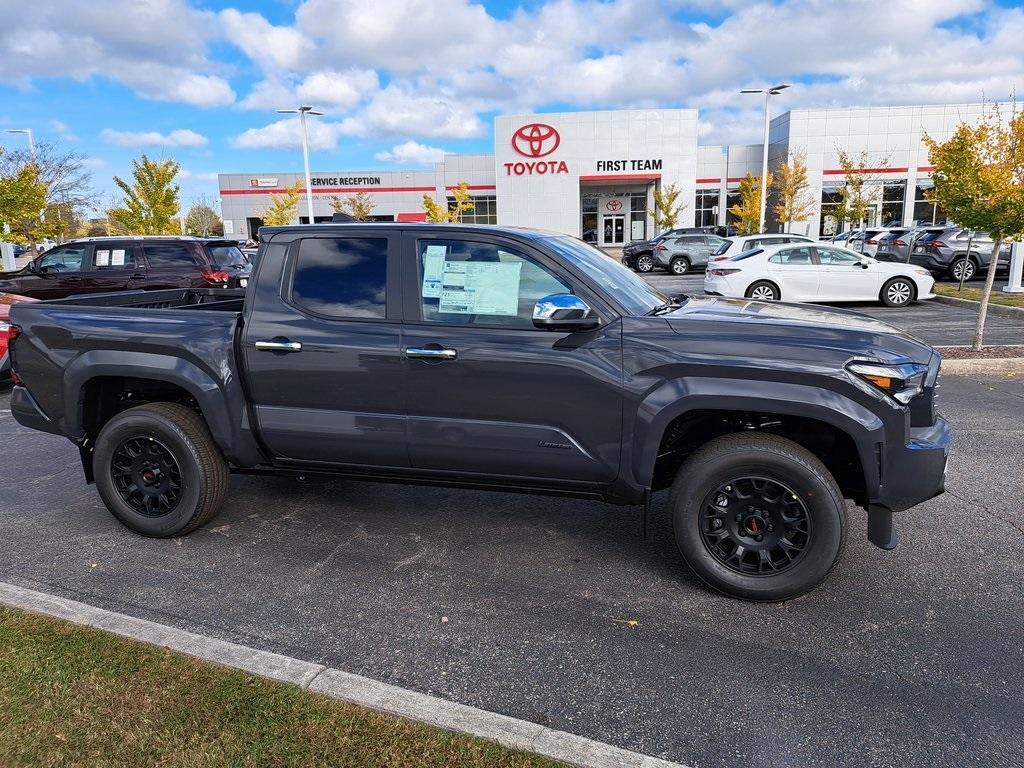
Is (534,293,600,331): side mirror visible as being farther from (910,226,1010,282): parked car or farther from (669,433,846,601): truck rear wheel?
(910,226,1010,282): parked car

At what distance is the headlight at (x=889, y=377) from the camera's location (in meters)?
3.29

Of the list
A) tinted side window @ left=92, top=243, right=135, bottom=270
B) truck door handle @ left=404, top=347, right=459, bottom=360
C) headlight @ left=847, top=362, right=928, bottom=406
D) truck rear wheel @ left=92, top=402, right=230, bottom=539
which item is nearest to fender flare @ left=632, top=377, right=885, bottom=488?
headlight @ left=847, top=362, right=928, bottom=406

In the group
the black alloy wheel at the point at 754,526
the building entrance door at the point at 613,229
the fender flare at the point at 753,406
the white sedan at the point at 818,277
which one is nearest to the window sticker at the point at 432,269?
the fender flare at the point at 753,406

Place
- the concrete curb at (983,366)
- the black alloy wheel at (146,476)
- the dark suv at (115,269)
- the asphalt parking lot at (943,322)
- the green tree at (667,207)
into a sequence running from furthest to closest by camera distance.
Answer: the green tree at (667,207) < the dark suv at (115,269) < the asphalt parking lot at (943,322) < the concrete curb at (983,366) < the black alloy wheel at (146,476)

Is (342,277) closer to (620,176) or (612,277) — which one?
(612,277)

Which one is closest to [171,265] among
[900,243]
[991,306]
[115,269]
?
[115,269]

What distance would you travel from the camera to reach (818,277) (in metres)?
15.4

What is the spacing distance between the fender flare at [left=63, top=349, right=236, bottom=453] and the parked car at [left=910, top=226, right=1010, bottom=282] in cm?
2024

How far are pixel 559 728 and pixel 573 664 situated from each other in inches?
16.7

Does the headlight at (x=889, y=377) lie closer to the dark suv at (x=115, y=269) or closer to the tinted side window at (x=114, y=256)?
the dark suv at (x=115, y=269)

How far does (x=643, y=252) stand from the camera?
2792cm

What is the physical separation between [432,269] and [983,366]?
8.14m

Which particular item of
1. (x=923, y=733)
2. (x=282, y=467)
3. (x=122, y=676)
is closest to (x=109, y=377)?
(x=282, y=467)

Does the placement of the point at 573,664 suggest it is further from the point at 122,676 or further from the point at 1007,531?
the point at 1007,531
